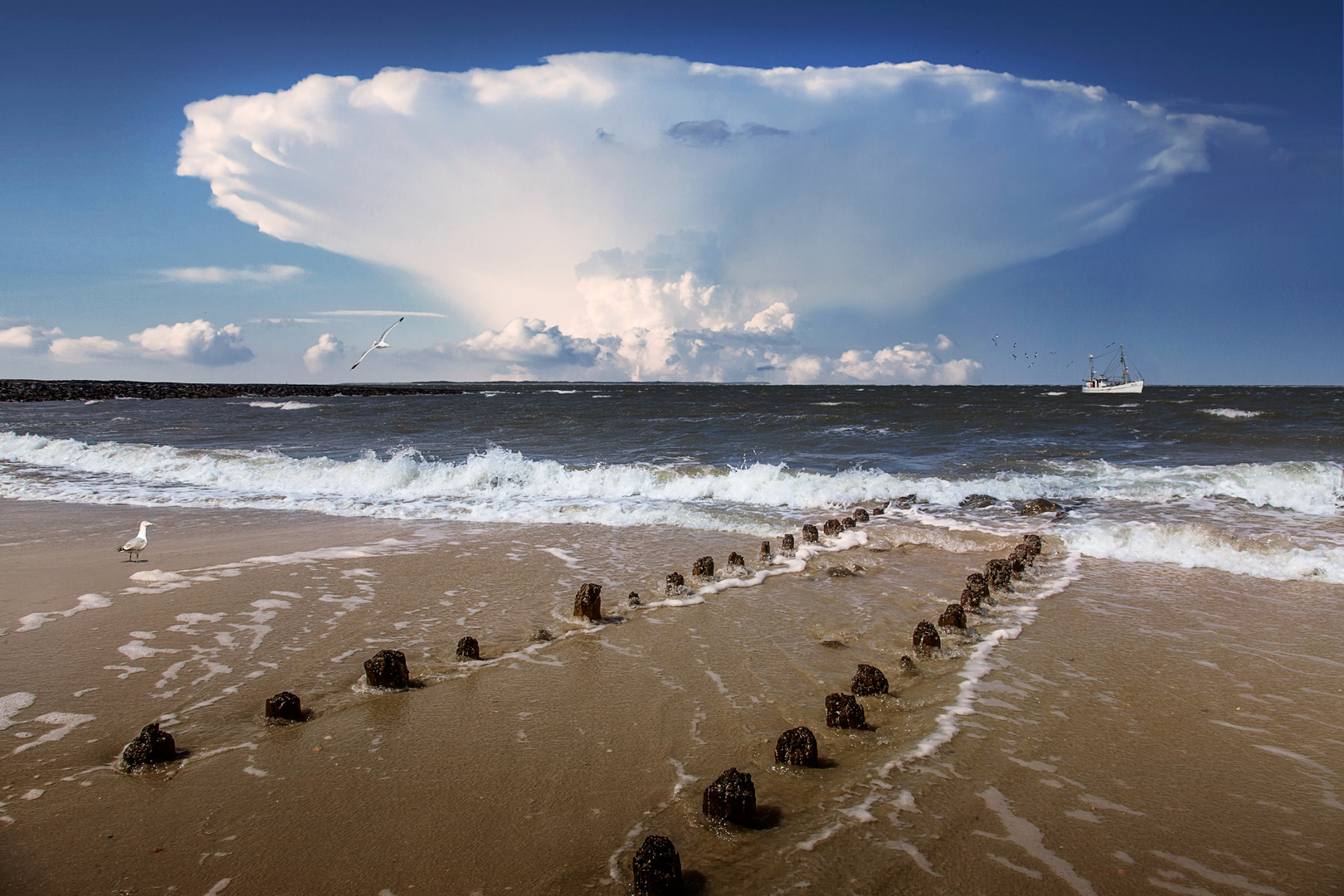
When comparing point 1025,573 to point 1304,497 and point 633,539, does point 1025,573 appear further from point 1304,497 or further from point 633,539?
point 1304,497

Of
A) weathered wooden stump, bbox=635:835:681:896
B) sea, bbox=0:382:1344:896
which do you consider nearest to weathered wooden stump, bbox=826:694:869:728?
sea, bbox=0:382:1344:896

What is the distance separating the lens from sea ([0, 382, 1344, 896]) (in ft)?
9.18

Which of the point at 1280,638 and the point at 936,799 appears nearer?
the point at 936,799

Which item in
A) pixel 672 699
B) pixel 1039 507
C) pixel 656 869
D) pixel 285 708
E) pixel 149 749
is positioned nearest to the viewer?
pixel 656 869

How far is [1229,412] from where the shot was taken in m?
34.4

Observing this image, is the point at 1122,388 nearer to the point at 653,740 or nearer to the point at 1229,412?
the point at 1229,412

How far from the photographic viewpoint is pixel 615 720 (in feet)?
13.1

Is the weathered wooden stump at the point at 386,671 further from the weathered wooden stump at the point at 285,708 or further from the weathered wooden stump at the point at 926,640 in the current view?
the weathered wooden stump at the point at 926,640

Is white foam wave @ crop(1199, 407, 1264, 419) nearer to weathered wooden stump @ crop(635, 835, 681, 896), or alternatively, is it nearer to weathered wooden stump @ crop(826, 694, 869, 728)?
weathered wooden stump @ crop(826, 694, 869, 728)

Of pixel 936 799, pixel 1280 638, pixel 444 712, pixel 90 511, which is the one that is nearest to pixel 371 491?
pixel 90 511

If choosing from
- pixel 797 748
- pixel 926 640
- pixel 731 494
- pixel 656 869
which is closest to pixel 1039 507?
pixel 731 494

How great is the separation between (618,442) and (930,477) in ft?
37.1

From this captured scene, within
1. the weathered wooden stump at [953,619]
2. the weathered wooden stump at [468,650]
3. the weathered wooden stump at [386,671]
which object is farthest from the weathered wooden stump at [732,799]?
the weathered wooden stump at [953,619]

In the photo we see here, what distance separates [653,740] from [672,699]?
57 centimetres
